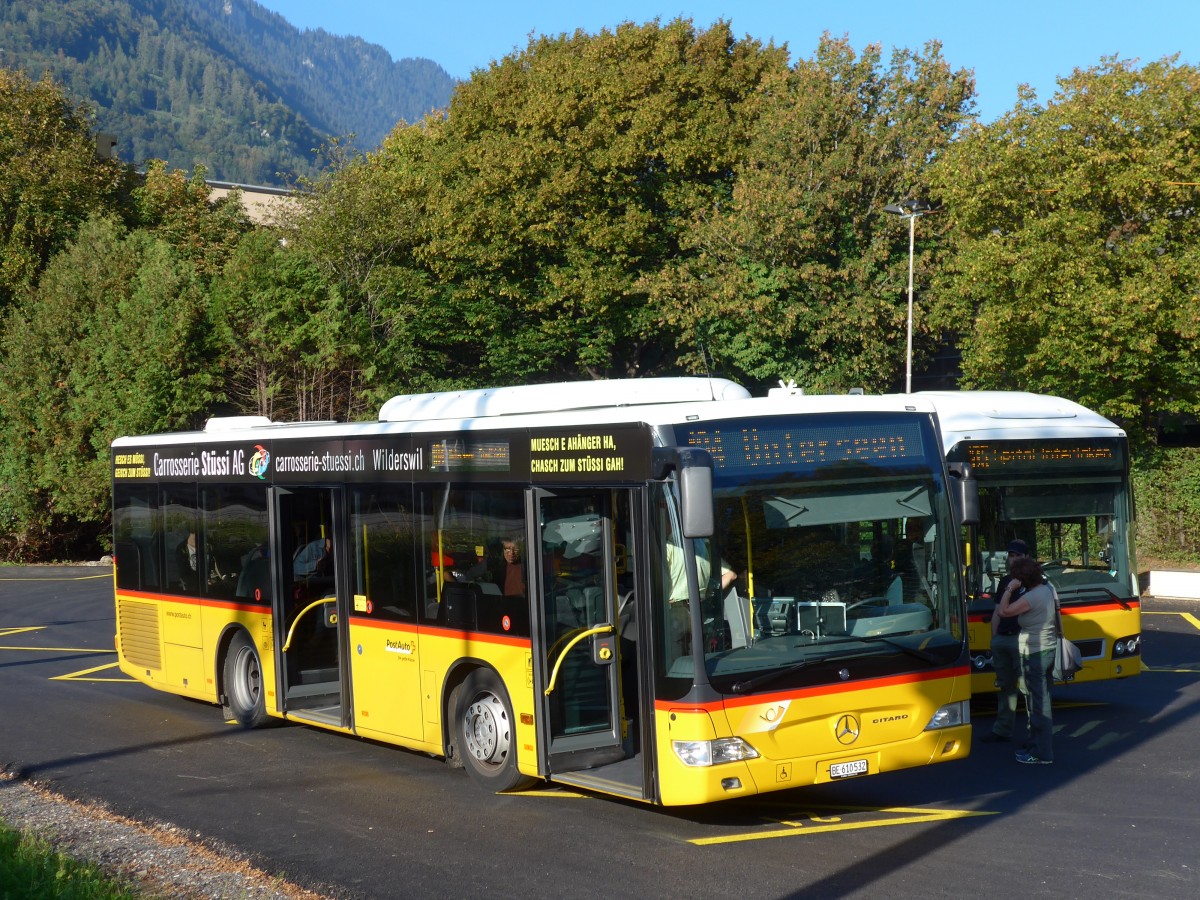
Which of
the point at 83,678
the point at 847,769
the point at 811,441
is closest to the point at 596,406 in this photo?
the point at 811,441

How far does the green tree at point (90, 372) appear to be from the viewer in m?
37.0

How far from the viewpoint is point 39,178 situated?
43406 millimetres

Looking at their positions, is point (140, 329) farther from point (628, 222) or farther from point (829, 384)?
point (829, 384)

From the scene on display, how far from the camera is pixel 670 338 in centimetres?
4328

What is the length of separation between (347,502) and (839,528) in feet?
16.6

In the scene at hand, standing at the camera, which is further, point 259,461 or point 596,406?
point 259,461

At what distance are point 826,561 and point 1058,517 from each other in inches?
232

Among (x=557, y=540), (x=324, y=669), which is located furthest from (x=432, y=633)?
(x=324, y=669)

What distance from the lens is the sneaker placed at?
1094 cm

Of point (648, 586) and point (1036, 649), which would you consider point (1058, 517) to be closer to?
point (1036, 649)

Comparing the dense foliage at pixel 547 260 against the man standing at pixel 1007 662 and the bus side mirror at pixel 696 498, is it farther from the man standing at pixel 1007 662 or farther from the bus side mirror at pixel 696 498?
the bus side mirror at pixel 696 498

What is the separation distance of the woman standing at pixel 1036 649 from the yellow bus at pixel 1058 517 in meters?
1.92

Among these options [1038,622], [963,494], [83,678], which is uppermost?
[963,494]

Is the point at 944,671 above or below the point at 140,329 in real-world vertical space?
below
